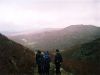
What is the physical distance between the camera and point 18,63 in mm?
45094

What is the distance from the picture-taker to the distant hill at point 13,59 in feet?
140

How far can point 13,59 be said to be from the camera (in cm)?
4600

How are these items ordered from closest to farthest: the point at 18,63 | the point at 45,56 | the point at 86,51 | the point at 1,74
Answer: the point at 45,56 → the point at 1,74 → the point at 18,63 → the point at 86,51

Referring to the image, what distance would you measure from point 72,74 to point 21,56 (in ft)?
30.8

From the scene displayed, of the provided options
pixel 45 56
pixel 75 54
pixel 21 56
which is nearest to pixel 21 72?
pixel 21 56

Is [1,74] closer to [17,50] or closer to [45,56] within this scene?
[45,56]

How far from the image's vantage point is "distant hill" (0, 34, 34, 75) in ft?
140

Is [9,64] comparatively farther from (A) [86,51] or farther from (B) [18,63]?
(A) [86,51]

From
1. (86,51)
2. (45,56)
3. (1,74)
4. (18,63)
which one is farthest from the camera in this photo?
(86,51)

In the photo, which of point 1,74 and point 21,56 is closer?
point 1,74

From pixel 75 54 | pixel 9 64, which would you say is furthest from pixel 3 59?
pixel 75 54

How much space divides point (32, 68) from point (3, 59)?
15.4 feet

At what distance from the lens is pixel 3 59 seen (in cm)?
4525

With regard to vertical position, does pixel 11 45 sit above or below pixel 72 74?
above
